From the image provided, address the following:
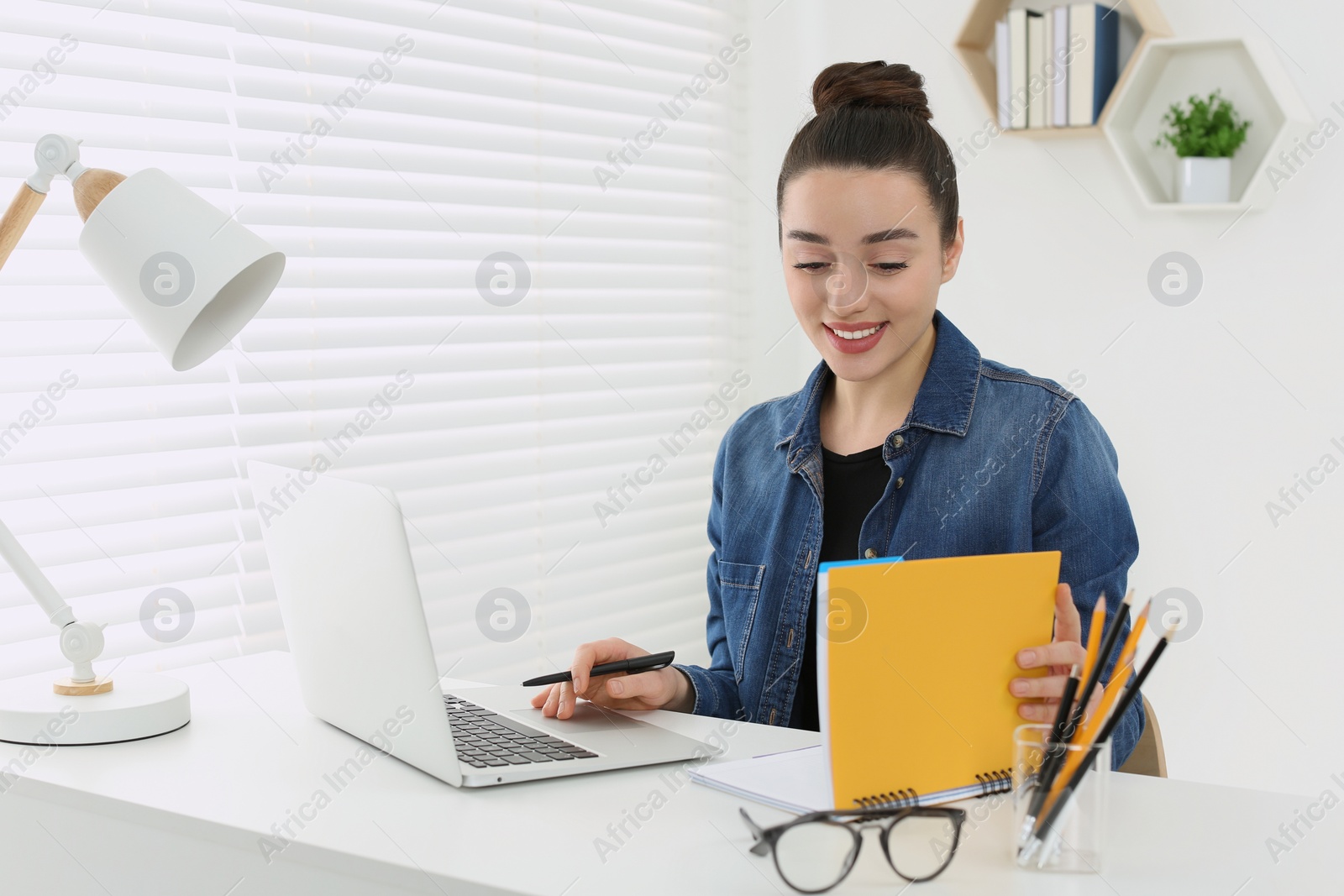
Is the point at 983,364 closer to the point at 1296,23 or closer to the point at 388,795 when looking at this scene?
the point at 388,795

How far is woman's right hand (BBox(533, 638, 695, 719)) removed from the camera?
1.26 meters

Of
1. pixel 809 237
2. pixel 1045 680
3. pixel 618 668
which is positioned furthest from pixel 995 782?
pixel 809 237

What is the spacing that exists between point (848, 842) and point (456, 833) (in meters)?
0.31

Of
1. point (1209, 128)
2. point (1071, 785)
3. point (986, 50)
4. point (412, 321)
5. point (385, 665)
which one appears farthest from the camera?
point (986, 50)

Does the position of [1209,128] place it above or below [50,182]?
above

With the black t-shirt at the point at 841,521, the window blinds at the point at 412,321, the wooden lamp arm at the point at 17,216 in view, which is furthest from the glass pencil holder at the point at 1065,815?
the window blinds at the point at 412,321

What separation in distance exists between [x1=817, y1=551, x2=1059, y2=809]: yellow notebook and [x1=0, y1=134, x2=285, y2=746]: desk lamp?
707 mm

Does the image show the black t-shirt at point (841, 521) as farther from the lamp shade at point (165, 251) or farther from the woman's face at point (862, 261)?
the lamp shade at point (165, 251)

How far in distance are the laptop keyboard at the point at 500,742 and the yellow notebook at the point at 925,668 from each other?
0.29 metres

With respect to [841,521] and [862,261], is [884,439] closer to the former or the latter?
[841,521]

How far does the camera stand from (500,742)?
115cm

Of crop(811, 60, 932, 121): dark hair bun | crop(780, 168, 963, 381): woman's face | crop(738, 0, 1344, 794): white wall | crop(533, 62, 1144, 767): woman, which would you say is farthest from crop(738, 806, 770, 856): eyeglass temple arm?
crop(738, 0, 1344, 794): white wall

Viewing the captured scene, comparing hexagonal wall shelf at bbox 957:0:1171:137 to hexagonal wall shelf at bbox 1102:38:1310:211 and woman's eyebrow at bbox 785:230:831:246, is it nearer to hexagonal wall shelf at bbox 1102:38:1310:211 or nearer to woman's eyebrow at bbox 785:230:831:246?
hexagonal wall shelf at bbox 1102:38:1310:211

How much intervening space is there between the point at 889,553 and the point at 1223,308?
139cm
